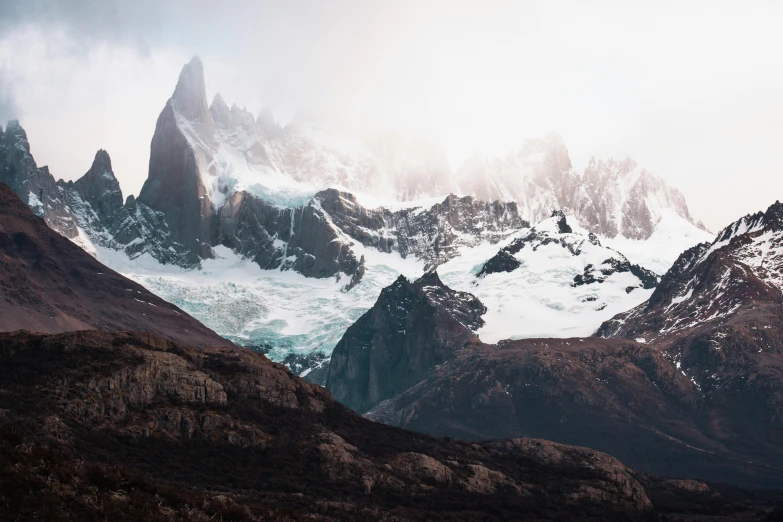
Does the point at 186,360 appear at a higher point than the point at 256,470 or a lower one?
higher

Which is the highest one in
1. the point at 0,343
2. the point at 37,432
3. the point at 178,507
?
the point at 0,343

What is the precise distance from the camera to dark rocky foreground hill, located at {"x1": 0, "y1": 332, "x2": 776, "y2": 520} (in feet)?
481

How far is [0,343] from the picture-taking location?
6663 inches

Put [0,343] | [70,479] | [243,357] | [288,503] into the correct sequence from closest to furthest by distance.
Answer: [70,479] < [288,503] < [0,343] < [243,357]

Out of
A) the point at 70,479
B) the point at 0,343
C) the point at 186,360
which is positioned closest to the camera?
the point at 70,479

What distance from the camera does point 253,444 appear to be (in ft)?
542

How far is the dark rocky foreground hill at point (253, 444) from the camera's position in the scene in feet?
481

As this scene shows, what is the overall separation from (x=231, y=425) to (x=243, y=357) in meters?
29.0

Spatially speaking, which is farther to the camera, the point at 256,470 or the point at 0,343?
the point at 0,343

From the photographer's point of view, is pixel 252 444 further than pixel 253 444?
No

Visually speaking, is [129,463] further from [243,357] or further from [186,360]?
[243,357]

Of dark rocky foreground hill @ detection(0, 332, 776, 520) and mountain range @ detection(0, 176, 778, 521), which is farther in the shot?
mountain range @ detection(0, 176, 778, 521)

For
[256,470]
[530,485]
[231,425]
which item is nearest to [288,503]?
[256,470]

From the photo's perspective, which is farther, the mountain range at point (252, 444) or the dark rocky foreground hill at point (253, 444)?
the mountain range at point (252, 444)
